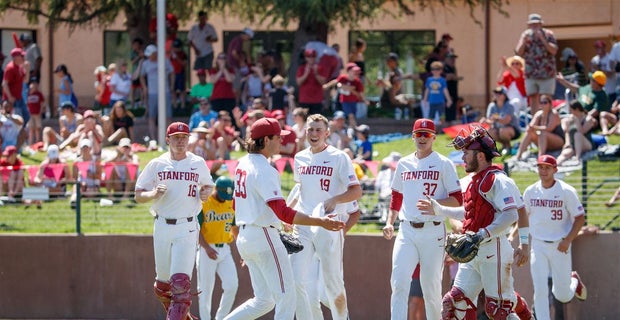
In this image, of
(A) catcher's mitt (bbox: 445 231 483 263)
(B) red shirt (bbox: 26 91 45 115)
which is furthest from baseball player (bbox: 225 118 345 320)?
(B) red shirt (bbox: 26 91 45 115)

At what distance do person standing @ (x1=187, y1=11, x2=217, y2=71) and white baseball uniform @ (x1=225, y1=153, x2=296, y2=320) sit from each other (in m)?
14.4

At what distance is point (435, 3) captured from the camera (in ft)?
89.0

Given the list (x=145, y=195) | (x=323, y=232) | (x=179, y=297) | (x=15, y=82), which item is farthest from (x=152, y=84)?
(x=323, y=232)

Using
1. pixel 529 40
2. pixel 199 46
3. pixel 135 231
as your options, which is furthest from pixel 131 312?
pixel 199 46

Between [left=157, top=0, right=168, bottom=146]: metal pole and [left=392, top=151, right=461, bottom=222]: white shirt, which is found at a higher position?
[left=157, top=0, right=168, bottom=146]: metal pole

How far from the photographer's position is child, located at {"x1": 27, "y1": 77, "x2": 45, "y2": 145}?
2325 cm

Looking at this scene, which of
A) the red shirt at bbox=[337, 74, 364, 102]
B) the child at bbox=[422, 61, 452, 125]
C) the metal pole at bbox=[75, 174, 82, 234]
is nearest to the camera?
the metal pole at bbox=[75, 174, 82, 234]

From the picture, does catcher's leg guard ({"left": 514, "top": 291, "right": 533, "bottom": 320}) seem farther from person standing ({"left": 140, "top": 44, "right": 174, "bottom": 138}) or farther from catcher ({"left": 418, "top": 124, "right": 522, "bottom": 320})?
person standing ({"left": 140, "top": 44, "right": 174, "bottom": 138})

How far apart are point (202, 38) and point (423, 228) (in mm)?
14185

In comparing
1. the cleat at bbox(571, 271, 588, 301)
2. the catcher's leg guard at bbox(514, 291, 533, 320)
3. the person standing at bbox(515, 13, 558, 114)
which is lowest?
the cleat at bbox(571, 271, 588, 301)

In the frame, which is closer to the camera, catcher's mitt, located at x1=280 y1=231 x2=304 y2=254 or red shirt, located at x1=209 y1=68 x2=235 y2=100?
catcher's mitt, located at x1=280 y1=231 x2=304 y2=254

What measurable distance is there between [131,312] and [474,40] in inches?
705

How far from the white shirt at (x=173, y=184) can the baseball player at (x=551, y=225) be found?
→ 4.06 m

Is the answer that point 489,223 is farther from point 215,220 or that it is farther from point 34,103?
point 34,103
